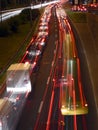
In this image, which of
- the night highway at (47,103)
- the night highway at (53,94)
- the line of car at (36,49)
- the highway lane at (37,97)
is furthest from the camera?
the line of car at (36,49)

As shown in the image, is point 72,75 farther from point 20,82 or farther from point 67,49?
point 67,49

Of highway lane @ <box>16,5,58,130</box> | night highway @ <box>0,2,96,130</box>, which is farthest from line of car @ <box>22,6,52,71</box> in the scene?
highway lane @ <box>16,5,58,130</box>

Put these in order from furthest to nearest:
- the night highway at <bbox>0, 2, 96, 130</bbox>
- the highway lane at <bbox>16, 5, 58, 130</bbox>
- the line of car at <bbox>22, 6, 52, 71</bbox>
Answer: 1. the line of car at <bbox>22, 6, 52, 71</bbox>
2. the highway lane at <bbox>16, 5, 58, 130</bbox>
3. the night highway at <bbox>0, 2, 96, 130</bbox>

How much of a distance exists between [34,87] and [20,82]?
534cm

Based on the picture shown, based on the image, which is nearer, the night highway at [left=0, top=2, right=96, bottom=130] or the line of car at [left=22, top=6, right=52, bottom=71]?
the night highway at [left=0, top=2, right=96, bottom=130]

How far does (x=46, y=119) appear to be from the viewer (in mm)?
31000

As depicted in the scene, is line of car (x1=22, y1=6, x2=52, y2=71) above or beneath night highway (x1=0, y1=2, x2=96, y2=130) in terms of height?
beneath

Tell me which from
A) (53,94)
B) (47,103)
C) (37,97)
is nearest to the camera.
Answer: (47,103)

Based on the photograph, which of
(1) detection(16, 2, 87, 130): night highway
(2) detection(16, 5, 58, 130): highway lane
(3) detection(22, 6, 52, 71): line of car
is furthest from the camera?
(3) detection(22, 6, 52, 71): line of car

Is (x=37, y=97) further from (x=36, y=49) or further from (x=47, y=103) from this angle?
(x=36, y=49)

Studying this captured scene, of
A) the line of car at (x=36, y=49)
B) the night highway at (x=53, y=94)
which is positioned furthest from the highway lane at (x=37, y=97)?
the line of car at (x=36, y=49)

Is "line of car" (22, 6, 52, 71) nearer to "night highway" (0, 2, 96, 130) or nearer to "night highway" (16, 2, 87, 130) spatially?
"night highway" (0, 2, 96, 130)

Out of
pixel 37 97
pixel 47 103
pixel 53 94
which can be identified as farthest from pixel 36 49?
pixel 47 103

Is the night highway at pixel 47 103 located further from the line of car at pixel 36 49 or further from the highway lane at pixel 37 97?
the line of car at pixel 36 49
